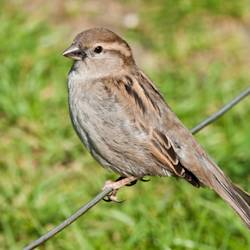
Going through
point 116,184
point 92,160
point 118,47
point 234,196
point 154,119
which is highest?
point 118,47

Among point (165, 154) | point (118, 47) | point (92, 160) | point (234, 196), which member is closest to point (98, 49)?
point (118, 47)

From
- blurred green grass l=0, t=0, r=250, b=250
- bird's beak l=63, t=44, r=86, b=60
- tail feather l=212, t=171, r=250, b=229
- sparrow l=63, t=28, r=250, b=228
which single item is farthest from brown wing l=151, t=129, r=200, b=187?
blurred green grass l=0, t=0, r=250, b=250

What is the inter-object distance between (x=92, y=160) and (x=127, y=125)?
1.88m

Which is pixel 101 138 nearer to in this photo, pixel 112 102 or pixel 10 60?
pixel 112 102

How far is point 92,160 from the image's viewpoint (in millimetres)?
6059

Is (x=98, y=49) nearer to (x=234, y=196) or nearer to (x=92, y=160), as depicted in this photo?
(x=234, y=196)

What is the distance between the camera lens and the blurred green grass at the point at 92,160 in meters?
5.25

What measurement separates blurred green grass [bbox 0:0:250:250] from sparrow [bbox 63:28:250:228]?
0.75 m

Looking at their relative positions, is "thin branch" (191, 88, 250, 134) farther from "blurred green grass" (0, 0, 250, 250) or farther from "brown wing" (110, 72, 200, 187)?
"blurred green grass" (0, 0, 250, 250)

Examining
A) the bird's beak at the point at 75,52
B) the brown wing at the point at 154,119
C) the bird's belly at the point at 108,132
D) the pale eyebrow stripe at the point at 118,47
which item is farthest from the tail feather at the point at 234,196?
the bird's beak at the point at 75,52

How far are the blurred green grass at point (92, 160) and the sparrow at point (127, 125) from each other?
2.47ft

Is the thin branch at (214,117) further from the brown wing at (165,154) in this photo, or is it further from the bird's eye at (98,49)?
the bird's eye at (98,49)

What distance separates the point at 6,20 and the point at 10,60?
451mm

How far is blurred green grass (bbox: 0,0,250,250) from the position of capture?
5.25 m
